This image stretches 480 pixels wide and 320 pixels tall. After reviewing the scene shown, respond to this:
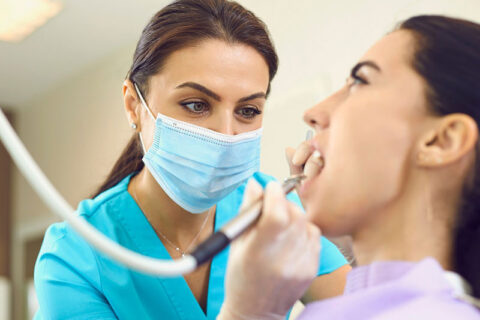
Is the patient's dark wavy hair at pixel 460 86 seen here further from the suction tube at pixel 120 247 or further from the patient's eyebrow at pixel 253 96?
the patient's eyebrow at pixel 253 96

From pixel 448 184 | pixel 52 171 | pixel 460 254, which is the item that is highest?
pixel 448 184

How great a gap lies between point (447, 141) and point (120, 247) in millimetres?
494

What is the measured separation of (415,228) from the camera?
0.90 meters

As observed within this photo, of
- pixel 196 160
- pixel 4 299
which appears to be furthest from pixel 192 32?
pixel 4 299

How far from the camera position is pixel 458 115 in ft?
2.83

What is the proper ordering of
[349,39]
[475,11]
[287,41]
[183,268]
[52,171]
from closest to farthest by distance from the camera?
[183,268], [475,11], [349,39], [287,41], [52,171]

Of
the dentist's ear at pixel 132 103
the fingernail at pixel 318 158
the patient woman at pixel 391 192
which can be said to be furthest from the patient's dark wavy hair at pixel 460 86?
the dentist's ear at pixel 132 103

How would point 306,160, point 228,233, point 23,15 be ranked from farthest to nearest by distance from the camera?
point 23,15
point 306,160
point 228,233

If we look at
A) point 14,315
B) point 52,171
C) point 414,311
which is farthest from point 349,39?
point 14,315

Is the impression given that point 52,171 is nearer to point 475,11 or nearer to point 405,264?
point 475,11

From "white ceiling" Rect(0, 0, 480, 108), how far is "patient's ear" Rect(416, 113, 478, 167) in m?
1.16

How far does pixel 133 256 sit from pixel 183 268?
0.21 feet

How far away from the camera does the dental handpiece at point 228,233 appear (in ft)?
2.41

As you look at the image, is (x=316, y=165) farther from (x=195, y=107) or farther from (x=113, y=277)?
(x=113, y=277)
